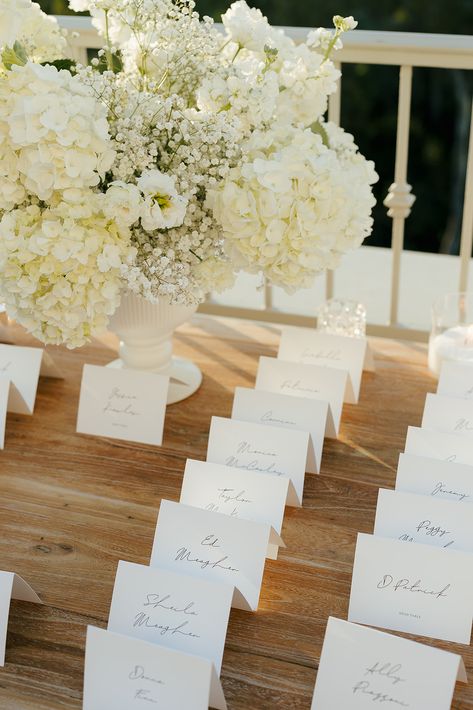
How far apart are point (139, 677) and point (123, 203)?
1.96 ft

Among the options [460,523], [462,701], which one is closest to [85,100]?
[460,523]

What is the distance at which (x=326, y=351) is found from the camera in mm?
1576

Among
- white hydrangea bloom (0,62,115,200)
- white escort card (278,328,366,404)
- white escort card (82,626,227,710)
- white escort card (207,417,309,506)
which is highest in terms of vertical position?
white hydrangea bloom (0,62,115,200)

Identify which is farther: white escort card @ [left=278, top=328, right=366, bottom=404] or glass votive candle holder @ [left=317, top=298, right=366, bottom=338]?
glass votive candle holder @ [left=317, top=298, right=366, bottom=338]

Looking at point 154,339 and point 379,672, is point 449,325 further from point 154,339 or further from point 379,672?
point 379,672

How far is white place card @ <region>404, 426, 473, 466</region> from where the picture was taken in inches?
51.6

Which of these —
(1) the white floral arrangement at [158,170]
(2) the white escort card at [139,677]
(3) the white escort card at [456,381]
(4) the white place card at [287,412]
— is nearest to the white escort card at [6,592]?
(2) the white escort card at [139,677]

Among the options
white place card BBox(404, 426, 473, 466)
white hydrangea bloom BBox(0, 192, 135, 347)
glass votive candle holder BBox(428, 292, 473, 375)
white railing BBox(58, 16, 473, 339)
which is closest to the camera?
white hydrangea bloom BBox(0, 192, 135, 347)

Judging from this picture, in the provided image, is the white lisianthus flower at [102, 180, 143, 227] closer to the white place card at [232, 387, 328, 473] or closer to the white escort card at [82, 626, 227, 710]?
the white place card at [232, 387, 328, 473]

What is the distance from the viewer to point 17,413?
1.60 meters

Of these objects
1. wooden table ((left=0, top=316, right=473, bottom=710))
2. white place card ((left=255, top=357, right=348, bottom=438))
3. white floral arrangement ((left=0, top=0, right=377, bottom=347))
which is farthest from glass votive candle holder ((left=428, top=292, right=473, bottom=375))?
white floral arrangement ((left=0, top=0, right=377, bottom=347))

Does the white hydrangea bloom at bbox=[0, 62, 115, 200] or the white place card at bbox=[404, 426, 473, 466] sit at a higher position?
the white hydrangea bloom at bbox=[0, 62, 115, 200]

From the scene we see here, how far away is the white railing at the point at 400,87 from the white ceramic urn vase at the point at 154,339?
43 cm

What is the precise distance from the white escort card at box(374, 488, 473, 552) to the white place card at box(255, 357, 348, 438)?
Result: 0.99 feet
